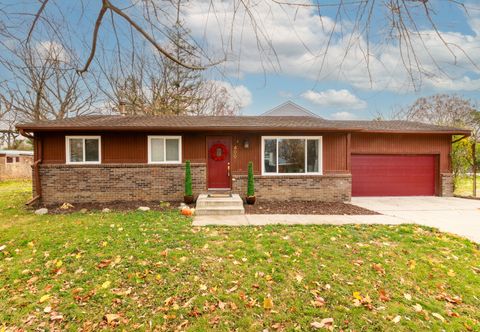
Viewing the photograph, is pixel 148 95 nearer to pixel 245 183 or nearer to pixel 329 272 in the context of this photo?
pixel 245 183

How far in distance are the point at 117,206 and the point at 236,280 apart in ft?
20.1

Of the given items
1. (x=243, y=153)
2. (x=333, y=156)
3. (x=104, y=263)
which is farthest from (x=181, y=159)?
(x=104, y=263)

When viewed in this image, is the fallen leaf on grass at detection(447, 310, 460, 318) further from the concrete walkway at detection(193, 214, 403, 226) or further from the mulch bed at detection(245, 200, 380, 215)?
the mulch bed at detection(245, 200, 380, 215)

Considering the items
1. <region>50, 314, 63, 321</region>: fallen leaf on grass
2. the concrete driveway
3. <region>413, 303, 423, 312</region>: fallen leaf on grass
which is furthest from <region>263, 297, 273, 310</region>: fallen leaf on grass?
the concrete driveway

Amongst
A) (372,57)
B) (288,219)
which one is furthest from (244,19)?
(288,219)

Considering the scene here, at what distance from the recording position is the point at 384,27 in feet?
6.33

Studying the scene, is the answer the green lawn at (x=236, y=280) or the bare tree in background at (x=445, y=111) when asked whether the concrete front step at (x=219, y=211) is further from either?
the bare tree in background at (x=445, y=111)

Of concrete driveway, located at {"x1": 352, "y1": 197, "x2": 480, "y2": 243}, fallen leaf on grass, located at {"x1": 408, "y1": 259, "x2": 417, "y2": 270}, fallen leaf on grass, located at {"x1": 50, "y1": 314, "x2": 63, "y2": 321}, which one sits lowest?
fallen leaf on grass, located at {"x1": 50, "y1": 314, "x2": 63, "y2": 321}

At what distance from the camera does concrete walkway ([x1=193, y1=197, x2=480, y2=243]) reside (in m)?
6.20

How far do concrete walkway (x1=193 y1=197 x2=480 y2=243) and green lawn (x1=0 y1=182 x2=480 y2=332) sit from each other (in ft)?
2.84

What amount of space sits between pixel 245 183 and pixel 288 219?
3.04m

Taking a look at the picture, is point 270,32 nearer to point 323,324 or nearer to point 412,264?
point 323,324

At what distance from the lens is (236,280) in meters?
3.50

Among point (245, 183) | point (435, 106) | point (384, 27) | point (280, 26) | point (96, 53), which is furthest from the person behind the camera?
point (435, 106)
